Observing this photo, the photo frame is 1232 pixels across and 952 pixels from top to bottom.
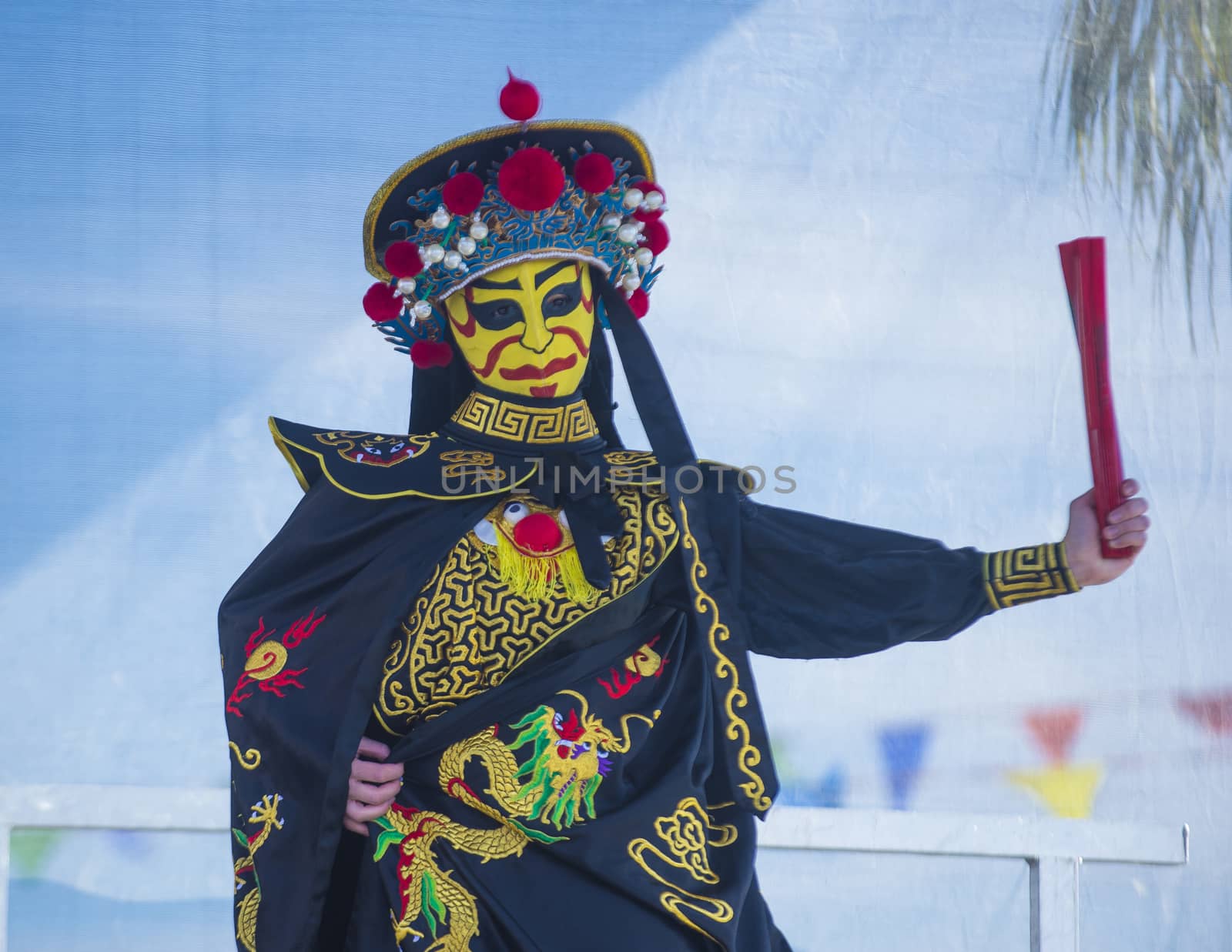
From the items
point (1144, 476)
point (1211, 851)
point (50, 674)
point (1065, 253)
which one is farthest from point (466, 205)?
point (1211, 851)

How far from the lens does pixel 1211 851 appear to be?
2.76m

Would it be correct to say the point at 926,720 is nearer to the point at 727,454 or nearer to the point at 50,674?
the point at 727,454

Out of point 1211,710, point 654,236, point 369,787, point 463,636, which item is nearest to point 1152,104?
point 1211,710

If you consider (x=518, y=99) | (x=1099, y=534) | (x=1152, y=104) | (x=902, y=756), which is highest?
(x=1152, y=104)

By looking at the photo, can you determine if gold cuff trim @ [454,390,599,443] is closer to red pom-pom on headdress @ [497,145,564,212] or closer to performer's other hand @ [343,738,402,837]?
red pom-pom on headdress @ [497,145,564,212]

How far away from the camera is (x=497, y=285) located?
1953 millimetres

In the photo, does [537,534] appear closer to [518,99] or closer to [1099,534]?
[518,99]

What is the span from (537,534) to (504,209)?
1.40 feet

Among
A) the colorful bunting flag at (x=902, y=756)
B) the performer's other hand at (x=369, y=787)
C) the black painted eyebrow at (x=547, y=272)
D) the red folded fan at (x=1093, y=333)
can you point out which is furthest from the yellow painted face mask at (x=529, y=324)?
the colorful bunting flag at (x=902, y=756)

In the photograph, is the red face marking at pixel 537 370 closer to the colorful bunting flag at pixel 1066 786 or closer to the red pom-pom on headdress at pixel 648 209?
the red pom-pom on headdress at pixel 648 209

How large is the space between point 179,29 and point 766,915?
1871mm

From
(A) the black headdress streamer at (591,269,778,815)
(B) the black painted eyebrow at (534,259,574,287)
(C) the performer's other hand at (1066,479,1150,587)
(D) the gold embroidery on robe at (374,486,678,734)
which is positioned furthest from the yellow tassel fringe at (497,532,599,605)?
(C) the performer's other hand at (1066,479,1150,587)

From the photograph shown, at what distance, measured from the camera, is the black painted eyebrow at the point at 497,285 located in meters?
1.95

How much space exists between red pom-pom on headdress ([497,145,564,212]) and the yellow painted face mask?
97 mm
